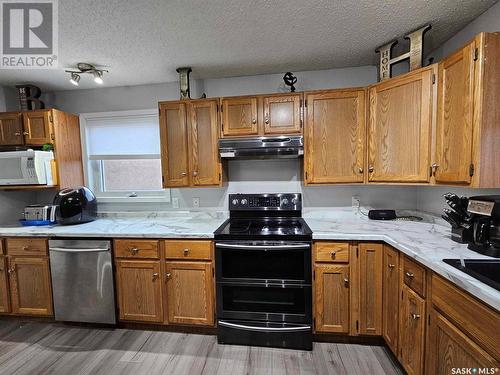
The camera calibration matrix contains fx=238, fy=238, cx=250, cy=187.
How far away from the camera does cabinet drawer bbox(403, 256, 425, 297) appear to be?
4.42 ft

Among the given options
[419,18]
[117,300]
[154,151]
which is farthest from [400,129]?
[117,300]

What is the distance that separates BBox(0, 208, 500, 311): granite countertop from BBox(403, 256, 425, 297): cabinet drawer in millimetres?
68

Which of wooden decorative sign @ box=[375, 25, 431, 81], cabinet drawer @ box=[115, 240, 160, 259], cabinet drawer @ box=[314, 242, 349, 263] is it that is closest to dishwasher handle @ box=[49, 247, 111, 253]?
cabinet drawer @ box=[115, 240, 160, 259]

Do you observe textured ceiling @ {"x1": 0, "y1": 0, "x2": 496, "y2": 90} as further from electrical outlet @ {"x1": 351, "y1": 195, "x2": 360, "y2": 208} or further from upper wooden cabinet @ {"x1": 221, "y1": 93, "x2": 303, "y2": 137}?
electrical outlet @ {"x1": 351, "y1": 195, "x2": 360, "y2": 208}

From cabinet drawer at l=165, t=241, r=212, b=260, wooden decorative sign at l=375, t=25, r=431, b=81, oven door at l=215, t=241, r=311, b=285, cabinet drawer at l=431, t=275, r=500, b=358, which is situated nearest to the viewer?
cabinet drawer at l=431, t=275, r=500, b=358

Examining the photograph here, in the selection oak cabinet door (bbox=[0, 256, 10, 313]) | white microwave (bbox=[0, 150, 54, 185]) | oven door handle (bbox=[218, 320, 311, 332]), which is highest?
white microwave (bbox=[0, 150, 54, 185])

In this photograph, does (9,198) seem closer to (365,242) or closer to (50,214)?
(50,214)

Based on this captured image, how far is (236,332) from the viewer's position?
194 centimetres

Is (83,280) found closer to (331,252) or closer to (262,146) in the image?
(262,146)

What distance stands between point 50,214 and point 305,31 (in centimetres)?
286

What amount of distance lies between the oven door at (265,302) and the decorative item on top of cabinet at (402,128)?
1.18 meters

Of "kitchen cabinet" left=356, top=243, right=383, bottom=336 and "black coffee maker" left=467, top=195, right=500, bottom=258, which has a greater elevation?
"black coffee maker" left=467, top=195, right=500, bottom=258

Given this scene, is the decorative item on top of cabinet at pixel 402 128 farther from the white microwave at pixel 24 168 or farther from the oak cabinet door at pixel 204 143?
the white microwave at pixel 24 168

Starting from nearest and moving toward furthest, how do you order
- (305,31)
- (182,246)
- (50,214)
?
(305,31), (182,246), (50,214)
